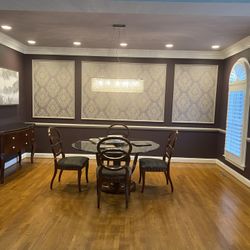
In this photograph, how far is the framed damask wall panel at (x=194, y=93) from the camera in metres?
5.81

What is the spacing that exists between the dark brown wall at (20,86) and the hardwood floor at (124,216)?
4.07 ft

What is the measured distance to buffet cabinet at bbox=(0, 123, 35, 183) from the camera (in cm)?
423

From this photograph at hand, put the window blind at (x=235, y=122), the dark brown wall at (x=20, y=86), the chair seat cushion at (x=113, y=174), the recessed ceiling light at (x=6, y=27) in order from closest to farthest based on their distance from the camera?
the chair seat cushion at (x=113, y=174) < the recessed ceiling light at (x=6, y=27) < the window blind at (x=235, y=122) < the dark brown wall at (x=20, y=86)

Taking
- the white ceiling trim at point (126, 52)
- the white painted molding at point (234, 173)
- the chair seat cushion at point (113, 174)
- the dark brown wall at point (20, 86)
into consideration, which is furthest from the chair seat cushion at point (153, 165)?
the dark brown wall at point (20, 86)

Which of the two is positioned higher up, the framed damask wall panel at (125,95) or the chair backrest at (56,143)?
the framed damask wall panel at (125,95)

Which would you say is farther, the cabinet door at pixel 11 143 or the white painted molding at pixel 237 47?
the white painted molding at pixel 237 47

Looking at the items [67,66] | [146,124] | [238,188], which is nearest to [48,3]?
[67,66]

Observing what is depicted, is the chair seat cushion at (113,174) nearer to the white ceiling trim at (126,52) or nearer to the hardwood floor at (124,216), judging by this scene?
the hardwood floor at (124,216)

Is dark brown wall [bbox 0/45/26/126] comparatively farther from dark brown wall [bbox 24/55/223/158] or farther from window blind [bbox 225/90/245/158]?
window blind [bbox 225/90/245/158]

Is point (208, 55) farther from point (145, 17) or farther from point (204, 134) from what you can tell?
point (145, 17)

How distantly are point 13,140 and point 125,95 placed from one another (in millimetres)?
2563

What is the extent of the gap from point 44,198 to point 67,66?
3.23m

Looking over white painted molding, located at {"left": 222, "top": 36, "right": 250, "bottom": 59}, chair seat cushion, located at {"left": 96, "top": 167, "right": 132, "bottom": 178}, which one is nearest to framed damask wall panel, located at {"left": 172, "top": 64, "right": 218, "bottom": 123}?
white painted molding, located at {"left": 222, "top": 36, "right": 250, "bottom": 59}

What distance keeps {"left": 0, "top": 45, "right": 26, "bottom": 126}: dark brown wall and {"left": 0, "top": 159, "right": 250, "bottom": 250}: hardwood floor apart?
48.9 inches
